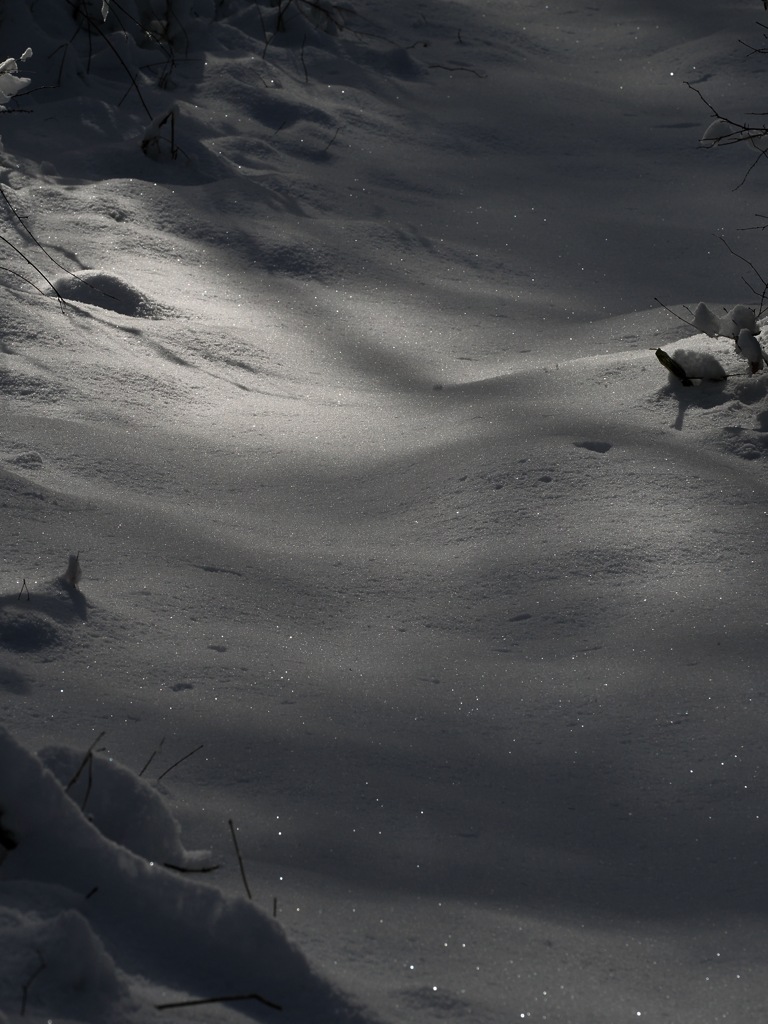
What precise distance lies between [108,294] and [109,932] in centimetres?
244

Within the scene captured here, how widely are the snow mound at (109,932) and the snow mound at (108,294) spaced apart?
7.32ft

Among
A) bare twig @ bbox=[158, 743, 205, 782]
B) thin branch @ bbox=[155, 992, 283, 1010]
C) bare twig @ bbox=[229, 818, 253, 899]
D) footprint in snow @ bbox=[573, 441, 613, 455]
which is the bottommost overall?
bare twig @ bbox=[158, 743, 205, 782]

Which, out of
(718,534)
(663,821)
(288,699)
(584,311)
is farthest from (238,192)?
(663,821)

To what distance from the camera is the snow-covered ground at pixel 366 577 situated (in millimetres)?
1215

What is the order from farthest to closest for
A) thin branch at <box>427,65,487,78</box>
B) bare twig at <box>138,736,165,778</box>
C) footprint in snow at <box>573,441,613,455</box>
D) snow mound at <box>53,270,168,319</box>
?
thin branch at <box>427,65,487,78</box>
snow mound at <box>53,270,168,319</box>
footprint in snow at <box>573,441,613,455</box>
bare twig at <box>138,736,165,778</box>

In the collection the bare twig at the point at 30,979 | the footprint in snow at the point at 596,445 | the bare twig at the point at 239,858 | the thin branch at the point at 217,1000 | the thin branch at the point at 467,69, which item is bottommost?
the bare twig at the point at 239,858

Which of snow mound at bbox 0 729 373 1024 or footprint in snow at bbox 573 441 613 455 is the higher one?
footprint in snow at bbox 573 441 613 455

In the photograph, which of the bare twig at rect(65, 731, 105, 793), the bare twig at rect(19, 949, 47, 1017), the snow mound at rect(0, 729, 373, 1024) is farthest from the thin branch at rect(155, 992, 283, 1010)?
the bare twig at rect(65, 731, 105, 793)

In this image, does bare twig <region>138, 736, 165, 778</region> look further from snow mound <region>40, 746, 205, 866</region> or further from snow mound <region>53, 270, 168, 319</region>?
snow mound <region>53, 270, 168, 319</region>

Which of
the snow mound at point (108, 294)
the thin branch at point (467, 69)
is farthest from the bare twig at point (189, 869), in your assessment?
the thin branch at point (467, 69)

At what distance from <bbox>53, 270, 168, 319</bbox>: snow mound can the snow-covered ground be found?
14mm

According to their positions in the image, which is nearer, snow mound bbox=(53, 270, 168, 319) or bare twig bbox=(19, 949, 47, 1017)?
bare twig bbox=(19, 949, 47, 1017)

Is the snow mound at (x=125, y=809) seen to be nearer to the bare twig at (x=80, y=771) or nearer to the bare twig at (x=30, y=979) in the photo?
the bare twig at (x=80, y=771)

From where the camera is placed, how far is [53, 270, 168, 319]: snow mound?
10.6ft
